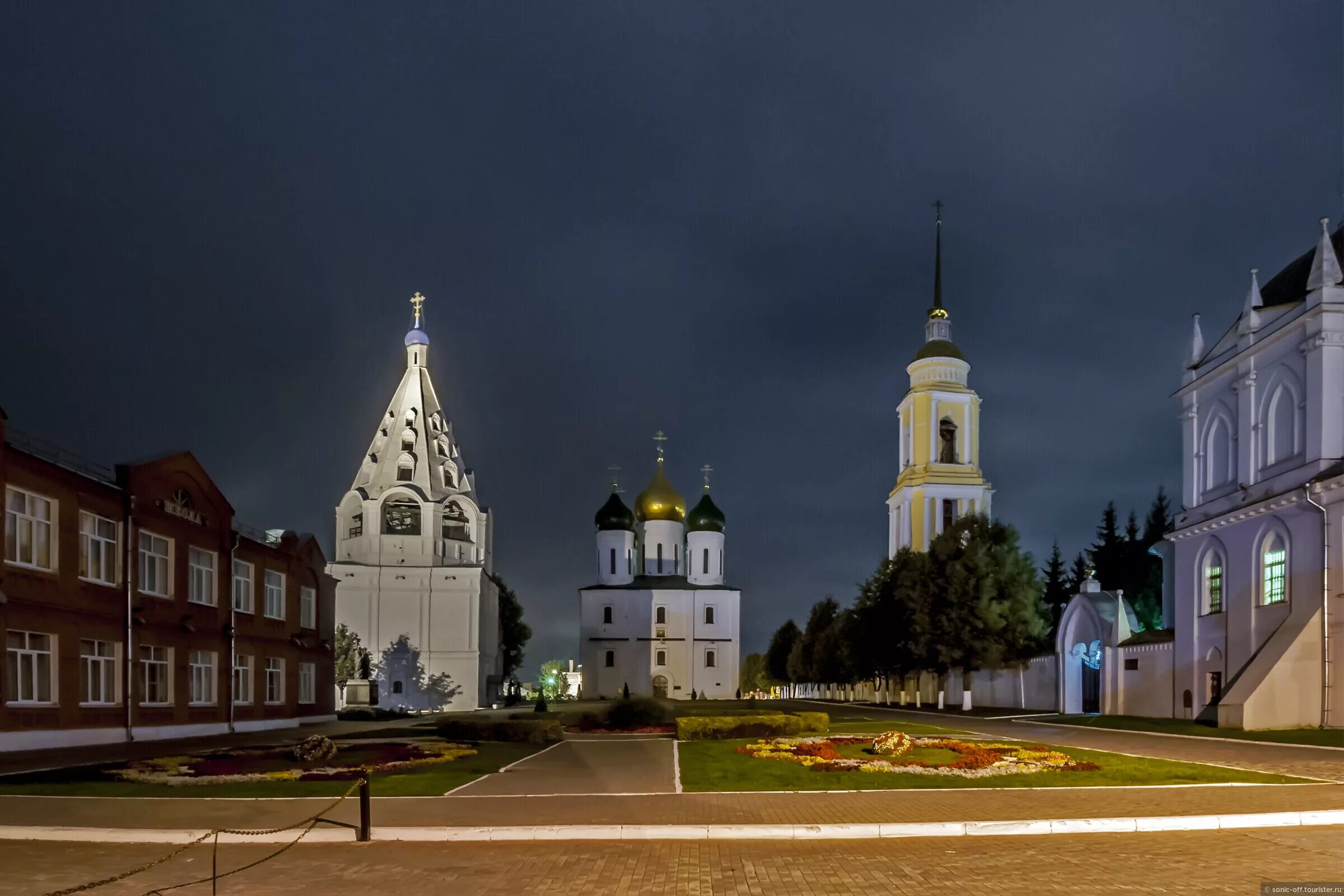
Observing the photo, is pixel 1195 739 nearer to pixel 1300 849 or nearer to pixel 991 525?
pixel 1300 849

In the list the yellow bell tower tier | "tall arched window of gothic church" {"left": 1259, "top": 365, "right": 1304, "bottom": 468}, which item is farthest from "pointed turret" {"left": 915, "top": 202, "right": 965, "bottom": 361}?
"tall arched window of gothic church" {"left": 1259, "top": 365, "right": 1304, "bottom": 468}

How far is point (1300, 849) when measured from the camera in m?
10.7

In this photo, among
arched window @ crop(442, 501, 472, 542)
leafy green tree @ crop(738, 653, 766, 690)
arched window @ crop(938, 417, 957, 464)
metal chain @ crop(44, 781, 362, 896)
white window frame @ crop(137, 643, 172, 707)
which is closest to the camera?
metal chain @ crop(44, 781, 362, 896)

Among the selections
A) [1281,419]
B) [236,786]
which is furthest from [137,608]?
[1281,419]

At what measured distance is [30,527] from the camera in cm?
2533

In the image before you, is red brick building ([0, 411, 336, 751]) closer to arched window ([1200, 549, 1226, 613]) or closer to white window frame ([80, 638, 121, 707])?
white window frame ([80, 638, 121, 707])

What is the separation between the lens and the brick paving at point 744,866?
9281 millimetres

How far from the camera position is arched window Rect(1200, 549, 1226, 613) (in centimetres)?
3438

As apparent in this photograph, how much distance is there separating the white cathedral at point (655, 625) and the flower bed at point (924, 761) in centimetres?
7167

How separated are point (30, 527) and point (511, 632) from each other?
68.4 metres

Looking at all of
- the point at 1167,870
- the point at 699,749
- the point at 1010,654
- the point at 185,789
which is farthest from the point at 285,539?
the point at 1167,870

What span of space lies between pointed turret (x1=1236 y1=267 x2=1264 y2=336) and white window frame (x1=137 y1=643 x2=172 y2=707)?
32863 mm

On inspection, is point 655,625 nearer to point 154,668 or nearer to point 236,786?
point 154,668

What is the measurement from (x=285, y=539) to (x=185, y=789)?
27.4 metres
